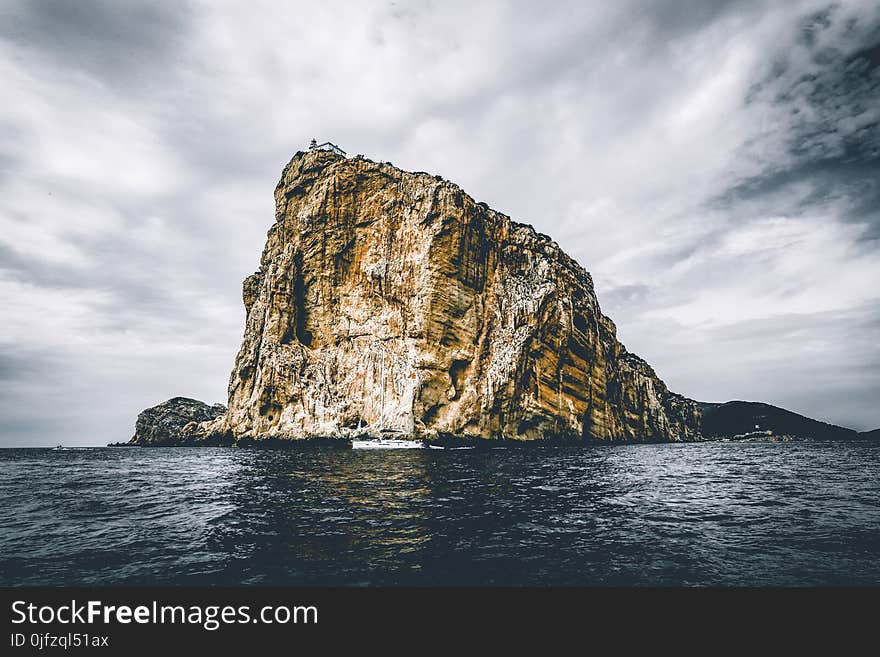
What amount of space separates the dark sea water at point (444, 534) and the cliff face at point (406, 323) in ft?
147

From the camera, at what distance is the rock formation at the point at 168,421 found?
95.1 metres

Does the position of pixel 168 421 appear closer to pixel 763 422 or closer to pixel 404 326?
pixel 404 326

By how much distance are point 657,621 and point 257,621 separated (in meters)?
4.07

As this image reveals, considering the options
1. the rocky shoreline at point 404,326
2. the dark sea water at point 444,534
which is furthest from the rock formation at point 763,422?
the dark sea water at point 444,534

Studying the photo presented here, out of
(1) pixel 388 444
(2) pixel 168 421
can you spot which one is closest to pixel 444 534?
(1) pixel 388 444

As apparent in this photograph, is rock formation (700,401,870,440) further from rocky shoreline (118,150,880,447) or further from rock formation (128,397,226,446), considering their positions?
rock formation (128,397,226,446)

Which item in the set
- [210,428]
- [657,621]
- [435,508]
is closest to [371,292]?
[210,428]

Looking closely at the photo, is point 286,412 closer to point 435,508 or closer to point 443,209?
point 443,209

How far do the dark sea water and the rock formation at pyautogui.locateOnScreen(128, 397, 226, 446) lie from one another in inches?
3258

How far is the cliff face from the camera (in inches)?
2672

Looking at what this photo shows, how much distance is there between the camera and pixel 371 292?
74.9m

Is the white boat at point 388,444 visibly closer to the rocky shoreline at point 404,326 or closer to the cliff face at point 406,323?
the rocky shoreline at point 404,326

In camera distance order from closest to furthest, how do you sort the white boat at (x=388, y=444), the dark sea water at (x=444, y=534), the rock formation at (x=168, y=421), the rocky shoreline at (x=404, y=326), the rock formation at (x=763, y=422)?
the dark sea water at (x=444, y=534)
the white boat at (x=388, y=444)
the rocky shoreline at (x=404, y=326)
the rock formation at (x=168, y=421)
the rock formation at (x=763, y=422)

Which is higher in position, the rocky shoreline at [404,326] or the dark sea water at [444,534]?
the rocky shoreline at [404,326]
